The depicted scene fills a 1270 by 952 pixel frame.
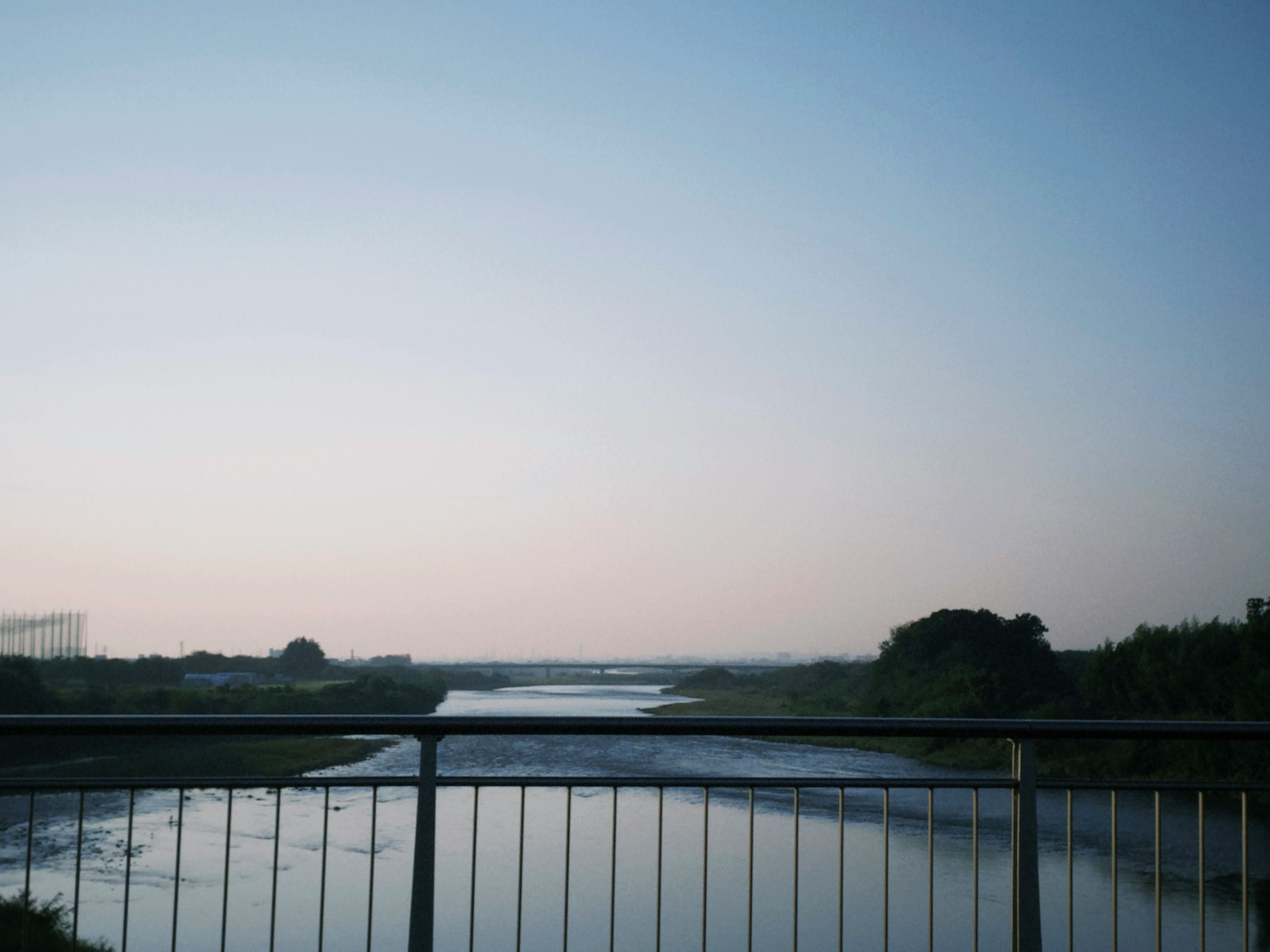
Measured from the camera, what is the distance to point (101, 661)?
4575cm

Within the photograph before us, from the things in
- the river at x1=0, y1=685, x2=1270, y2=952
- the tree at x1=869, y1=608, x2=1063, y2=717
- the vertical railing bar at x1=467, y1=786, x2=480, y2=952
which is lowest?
the river at x1=0, y1=685, x2=1270, y2=952

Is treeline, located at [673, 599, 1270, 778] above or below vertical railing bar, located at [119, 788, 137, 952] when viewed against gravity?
below

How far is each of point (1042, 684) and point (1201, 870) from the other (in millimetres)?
43887

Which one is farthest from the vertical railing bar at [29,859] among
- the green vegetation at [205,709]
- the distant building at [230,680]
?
the distant building at [230,680]

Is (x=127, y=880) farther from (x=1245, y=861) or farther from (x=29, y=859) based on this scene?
(x=1245, y=861)

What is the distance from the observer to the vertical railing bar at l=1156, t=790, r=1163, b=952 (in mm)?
2344

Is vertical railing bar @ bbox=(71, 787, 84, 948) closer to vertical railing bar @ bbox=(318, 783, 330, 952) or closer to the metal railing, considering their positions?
the metal railing

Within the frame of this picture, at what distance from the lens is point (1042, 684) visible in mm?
41938

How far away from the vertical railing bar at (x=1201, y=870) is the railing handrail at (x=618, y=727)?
20 cm

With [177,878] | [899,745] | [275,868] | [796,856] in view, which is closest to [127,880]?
[177,878]

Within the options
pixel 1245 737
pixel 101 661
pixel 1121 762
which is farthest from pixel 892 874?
pixel 101 661

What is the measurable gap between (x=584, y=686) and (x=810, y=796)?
118ft

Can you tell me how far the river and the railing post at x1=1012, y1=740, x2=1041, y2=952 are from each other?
11977 mm

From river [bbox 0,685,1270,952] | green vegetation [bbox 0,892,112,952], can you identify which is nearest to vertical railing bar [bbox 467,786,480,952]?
green vegetation [bbox 0,892,112,952]
